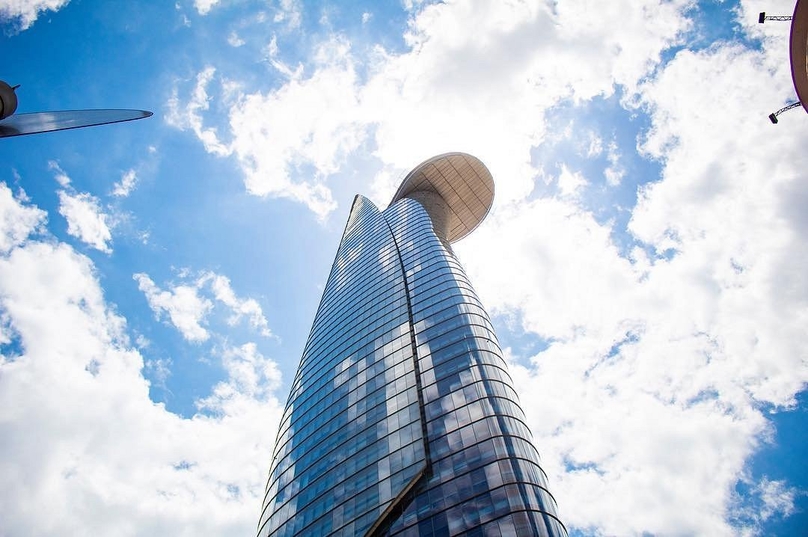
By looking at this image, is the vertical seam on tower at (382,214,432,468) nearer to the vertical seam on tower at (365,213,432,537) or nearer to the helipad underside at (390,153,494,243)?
the vertical seam on tower at (365,213,432,537)

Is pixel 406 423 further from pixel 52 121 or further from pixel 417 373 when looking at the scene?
pixel 52 121

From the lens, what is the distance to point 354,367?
2175 inches

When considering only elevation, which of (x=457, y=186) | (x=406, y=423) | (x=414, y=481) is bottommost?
(x=414, y=481)

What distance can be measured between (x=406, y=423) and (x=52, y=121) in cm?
3320

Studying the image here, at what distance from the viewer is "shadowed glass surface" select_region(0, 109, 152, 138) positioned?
749 inches

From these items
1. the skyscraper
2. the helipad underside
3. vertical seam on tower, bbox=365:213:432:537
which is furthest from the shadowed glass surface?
the helipad underside

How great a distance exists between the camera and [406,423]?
4162 centimetres

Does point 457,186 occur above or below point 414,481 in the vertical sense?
above

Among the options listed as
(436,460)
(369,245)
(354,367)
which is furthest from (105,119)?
(369,245)

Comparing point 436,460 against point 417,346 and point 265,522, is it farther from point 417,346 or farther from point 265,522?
point 265,522

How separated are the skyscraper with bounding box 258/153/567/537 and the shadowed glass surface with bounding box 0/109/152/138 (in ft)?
99.9

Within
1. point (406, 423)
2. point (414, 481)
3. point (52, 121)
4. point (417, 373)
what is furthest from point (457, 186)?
point (52, 121)

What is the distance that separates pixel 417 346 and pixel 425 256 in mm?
19946

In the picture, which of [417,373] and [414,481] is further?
[417,373]
